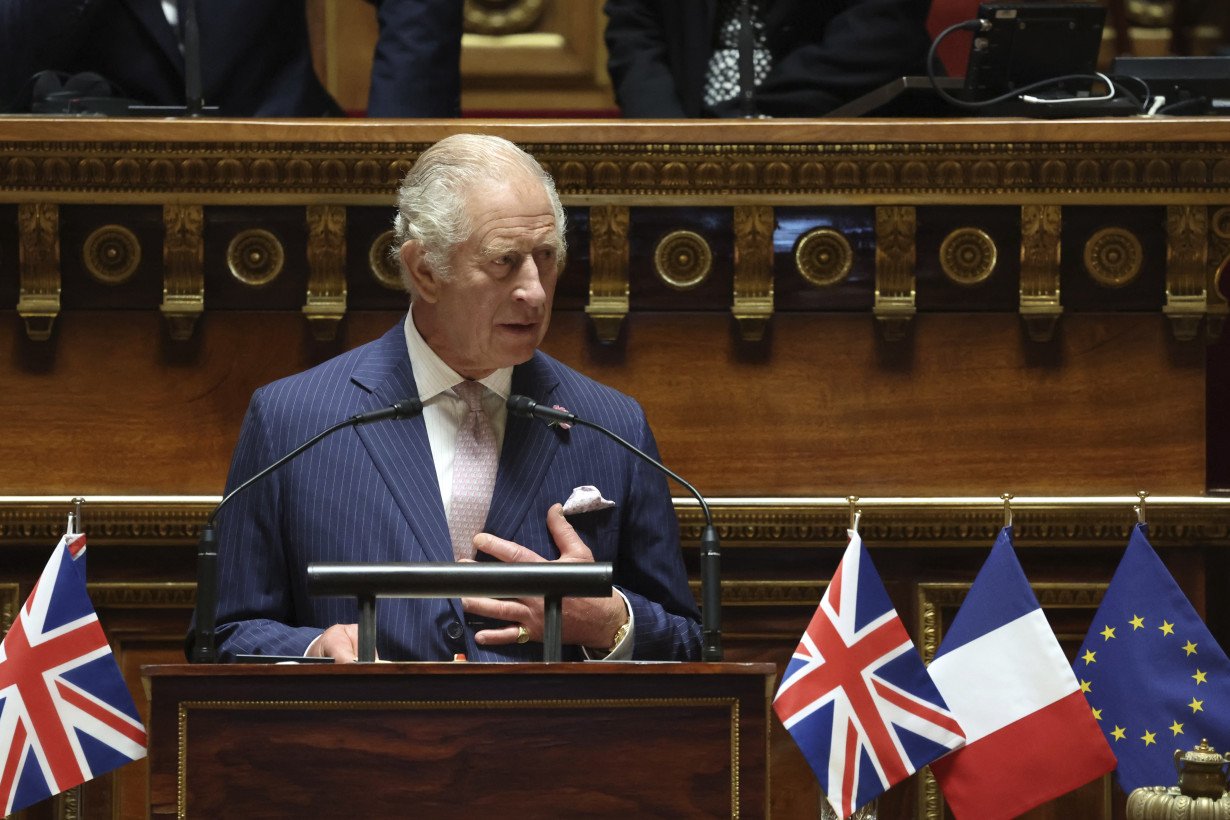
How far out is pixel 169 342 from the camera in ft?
11.0

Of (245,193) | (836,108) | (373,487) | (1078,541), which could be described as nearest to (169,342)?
(245,193)

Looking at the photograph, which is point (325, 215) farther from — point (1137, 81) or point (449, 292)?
point (1137, 81)

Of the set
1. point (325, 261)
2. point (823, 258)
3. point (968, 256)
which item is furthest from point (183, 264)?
point (968, 256)

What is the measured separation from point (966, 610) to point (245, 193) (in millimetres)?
1418

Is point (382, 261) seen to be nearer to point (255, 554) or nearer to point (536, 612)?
point (255, 554)

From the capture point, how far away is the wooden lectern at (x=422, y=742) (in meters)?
2.10

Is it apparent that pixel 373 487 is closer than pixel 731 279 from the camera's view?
Yes

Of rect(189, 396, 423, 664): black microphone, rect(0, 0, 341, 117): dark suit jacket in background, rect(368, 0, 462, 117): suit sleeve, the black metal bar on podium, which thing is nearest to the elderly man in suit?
rect(189, 396, 423, 664): black microphone

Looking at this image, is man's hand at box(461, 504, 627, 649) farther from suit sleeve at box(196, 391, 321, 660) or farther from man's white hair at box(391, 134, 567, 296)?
man's white hair at box(391, 134, 567, 296)

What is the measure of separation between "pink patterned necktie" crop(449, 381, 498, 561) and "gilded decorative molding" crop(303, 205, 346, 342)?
522mm

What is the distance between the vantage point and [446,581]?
2.27 m

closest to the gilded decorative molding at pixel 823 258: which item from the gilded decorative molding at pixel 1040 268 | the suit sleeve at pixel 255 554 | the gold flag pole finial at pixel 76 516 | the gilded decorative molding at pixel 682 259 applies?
the gilded decorative molding at pixel 682 259

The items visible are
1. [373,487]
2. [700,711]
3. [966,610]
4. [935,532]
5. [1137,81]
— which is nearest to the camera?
[700,711]

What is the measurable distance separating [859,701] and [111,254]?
1.51m
